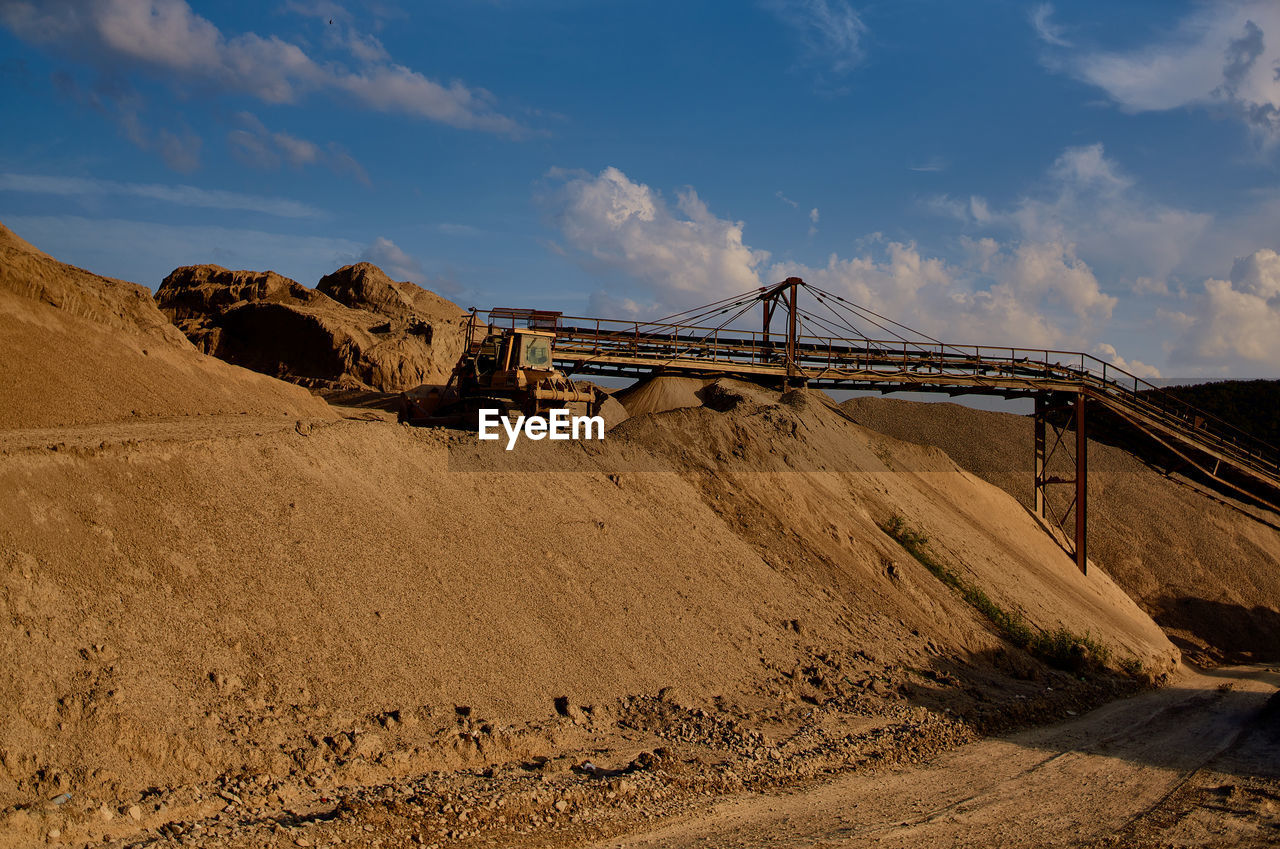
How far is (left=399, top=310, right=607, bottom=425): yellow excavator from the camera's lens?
Answer: 794 inches

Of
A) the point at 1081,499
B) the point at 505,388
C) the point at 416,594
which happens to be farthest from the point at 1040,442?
the point at 416,594

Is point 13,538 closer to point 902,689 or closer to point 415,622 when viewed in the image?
point 415,622

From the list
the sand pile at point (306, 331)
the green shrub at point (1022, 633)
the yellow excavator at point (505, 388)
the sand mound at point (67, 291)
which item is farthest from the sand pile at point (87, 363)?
the green shrub at point (1022, 633)

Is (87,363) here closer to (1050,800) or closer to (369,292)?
(1050,800)

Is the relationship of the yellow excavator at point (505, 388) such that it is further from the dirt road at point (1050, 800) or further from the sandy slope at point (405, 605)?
the dirt road at point (1050, 800)

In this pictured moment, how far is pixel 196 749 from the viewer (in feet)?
28.0

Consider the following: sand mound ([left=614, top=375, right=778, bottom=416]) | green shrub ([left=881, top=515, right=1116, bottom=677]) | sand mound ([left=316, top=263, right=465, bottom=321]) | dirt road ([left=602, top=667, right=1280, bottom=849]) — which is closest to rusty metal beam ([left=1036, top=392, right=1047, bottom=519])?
green shrub ([left=881, top=515, right=1116, bottom=677])

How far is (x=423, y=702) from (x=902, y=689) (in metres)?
8.28

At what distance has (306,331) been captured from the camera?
34469 millimetres

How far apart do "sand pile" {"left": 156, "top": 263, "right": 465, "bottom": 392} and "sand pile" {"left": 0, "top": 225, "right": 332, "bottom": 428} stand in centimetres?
1137

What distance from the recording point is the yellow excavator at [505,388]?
20172mm

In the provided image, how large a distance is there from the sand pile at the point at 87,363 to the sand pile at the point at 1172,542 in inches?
1013

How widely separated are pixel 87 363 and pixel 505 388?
868cm

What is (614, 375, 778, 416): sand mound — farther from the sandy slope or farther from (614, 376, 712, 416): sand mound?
the sandy slope
